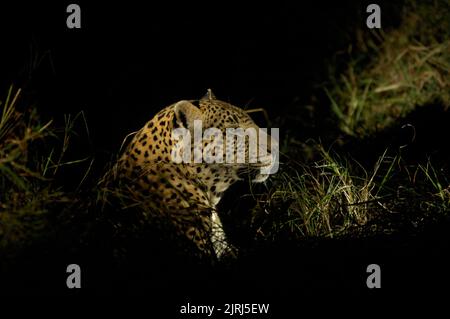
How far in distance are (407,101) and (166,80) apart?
6.96 feet

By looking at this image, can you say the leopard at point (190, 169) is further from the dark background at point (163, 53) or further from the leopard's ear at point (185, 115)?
the dark background at point (163, 53)

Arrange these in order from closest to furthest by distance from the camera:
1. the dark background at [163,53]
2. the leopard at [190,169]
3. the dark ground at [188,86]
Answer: the dark ground at [188,86], the leopard at [190,169], the dark background at [163,53]

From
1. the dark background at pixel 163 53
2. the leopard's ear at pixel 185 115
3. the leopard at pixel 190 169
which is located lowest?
the leopard at pixel 190 169

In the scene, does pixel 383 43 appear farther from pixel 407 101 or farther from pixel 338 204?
pixel 338 204

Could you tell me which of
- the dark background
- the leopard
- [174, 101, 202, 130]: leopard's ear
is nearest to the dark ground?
the dark background

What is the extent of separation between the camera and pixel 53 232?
427cm

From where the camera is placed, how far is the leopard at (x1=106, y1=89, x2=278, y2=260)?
496 centimetres

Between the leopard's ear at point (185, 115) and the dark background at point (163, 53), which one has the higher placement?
the dark background at point (163, 53)

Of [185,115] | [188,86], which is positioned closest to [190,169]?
[185,115]

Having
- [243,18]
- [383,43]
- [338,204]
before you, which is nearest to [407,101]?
[383,43]

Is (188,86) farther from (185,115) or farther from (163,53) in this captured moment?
(185,115)

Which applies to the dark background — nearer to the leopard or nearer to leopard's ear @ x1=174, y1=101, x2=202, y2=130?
the leopard

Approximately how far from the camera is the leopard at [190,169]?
4.96 metres

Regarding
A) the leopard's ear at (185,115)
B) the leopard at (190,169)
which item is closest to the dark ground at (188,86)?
the leopard at (190,169)
